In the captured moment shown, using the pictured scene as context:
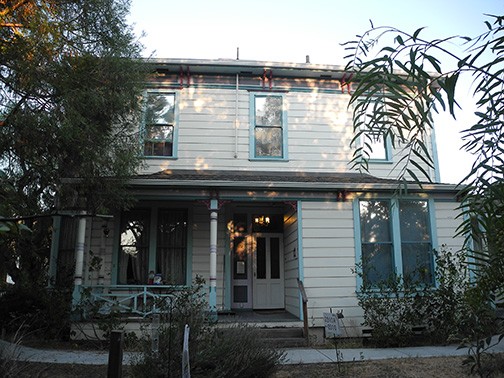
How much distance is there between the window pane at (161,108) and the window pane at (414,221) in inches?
260

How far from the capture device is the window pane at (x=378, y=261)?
10625 millimetres

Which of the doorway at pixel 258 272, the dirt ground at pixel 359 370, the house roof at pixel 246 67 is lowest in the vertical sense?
the dirt ground at pixel 359 370

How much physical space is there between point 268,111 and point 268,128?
1.69 feet

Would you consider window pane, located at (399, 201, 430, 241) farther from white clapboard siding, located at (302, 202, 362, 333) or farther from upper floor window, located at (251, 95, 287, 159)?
upper floor window, located at (251, 95, 287, 159)

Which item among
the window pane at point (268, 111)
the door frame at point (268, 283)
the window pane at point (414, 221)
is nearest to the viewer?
the window pane at point (414, 221)

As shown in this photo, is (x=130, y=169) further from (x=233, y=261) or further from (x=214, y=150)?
(x=233, y=261)

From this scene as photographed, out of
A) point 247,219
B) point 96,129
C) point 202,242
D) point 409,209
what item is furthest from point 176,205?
point 409,209

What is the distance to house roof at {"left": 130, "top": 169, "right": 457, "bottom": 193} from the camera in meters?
10.1

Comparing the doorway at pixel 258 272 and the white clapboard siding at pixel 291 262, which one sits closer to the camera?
the white clapboard siding at pixel 291 262

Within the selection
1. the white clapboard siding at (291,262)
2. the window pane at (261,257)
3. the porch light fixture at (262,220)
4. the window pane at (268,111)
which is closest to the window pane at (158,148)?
the window pane at (268,111)

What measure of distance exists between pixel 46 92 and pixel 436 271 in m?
9.54

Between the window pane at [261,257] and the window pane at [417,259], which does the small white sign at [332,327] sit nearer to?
the window pane at [417,259]

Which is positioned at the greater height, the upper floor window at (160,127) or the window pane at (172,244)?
the upper floor window at (160,127)

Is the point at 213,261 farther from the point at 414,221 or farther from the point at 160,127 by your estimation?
the point at 414,221
